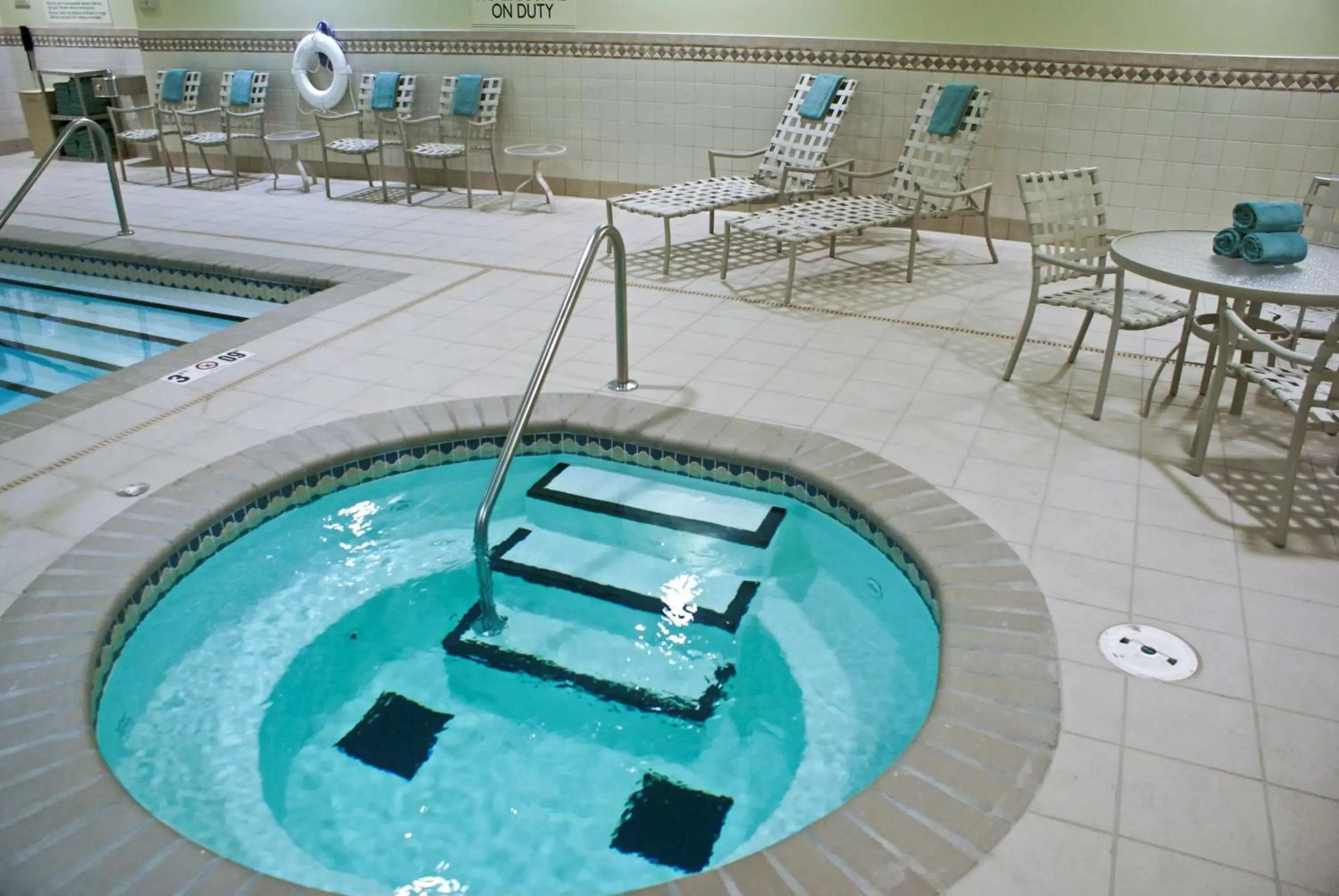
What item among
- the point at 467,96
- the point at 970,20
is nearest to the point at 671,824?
the point at 970,20

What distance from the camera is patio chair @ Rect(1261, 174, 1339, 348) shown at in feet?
11.5

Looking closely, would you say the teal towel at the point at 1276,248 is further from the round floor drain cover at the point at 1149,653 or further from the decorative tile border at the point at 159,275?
the decorative tile border at the point at 159,275

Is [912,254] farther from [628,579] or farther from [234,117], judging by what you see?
[234,117]

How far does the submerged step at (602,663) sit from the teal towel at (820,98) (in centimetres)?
429

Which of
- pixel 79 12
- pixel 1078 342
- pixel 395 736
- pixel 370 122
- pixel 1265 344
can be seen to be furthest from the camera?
pixel 79 12

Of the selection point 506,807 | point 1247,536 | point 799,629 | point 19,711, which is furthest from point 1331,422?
point 19,711

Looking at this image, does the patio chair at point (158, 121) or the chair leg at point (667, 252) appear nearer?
the chair leg at point (667, 252)

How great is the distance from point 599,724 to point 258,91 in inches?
290

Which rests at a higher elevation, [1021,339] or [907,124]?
[907,124]

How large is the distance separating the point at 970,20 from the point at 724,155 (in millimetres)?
1677

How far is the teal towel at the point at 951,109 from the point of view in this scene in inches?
217

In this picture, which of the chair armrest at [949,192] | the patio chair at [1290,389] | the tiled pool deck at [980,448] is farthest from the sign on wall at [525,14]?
the patio chair at [1290,389]

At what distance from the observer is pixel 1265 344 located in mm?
2762

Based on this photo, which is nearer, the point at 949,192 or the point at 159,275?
the point at 949,192
